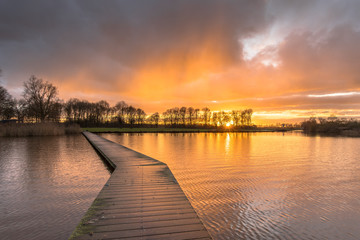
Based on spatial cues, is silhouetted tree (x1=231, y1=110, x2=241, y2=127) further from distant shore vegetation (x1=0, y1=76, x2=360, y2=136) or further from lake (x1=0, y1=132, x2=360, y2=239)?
lake (x1=0, y1=132, x2=360, y2=239)

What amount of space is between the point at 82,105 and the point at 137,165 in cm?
6155

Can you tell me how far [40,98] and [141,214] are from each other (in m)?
39.1

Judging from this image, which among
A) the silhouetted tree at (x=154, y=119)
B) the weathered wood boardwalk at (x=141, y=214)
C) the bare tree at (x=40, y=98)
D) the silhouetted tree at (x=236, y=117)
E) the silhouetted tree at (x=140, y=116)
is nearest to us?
the weathered wood boardwalk at (x=141, y=214)

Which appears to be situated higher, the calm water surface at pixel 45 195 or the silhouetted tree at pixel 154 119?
the silhouetted tree at pixel 154 119

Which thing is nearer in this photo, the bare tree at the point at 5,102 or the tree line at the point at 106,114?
the bare tree at the point at 5,102

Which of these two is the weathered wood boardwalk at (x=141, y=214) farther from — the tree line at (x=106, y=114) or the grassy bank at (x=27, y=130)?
the tree line at (x=106, y=114)

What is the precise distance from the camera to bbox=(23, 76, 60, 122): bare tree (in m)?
34.0

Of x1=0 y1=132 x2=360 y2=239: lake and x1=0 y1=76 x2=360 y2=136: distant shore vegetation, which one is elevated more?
x1=0 y1=76 x2=360 y2=136: distant shore vegetation

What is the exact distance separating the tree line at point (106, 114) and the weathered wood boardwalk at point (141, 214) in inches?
1453

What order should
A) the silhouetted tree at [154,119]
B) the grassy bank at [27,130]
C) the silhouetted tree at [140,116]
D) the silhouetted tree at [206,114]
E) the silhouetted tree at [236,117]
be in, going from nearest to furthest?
the grassy bank at [27,130], the silhouetted tree at [140,116], the silhouetted tree at [154,119], the silhouetted tree at [206,114], the silhouetted tree at [236,117]

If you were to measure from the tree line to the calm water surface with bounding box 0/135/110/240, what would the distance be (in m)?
30.3

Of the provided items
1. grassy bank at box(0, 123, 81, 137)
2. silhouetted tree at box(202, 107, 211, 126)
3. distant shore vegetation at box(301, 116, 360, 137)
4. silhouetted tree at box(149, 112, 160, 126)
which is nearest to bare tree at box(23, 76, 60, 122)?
grassy bank at box(0, 123, 81, 137)

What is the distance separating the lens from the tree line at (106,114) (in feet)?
116

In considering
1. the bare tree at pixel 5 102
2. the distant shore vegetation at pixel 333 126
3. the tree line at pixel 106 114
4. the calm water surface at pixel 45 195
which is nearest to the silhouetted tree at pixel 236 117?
the tree line at pixel 106 114
